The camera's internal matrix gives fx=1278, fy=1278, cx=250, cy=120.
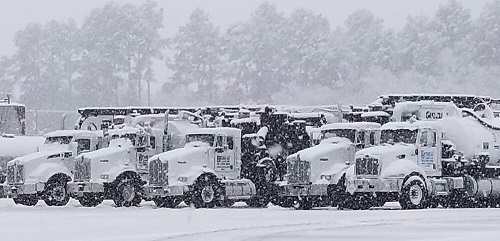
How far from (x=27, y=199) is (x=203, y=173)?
6.91 metres

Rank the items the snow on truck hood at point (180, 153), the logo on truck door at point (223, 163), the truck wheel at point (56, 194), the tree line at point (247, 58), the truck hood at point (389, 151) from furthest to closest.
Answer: the tree line at point (247, 58) → the truck wheel at point (56, 194) → the logo on truck door at point (223, 163) → the snow on truck hood at point (180, 153) → the truck hood at point (389, 151)

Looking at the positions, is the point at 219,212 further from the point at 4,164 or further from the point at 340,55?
the point at 340,55

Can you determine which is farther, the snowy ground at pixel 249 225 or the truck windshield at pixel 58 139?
the truck windshield at pixel 58 139

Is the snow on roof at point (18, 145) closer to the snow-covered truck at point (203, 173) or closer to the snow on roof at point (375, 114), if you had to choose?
the snow-covered truck at point (203, 173)

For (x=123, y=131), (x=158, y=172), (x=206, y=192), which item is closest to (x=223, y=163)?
(x=206, y=192)

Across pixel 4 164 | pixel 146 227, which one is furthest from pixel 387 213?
pixel 4 164

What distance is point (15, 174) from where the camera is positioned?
39.8 metres

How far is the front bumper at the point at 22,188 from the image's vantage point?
3925 cm

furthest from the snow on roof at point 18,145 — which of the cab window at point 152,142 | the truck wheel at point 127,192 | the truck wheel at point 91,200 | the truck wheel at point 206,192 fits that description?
the truck wheel at point 206,192

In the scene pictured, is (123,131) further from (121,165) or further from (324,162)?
(324,162)

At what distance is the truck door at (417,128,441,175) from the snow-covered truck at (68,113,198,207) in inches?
333

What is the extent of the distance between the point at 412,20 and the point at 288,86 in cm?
1470

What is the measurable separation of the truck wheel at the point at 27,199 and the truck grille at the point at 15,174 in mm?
581

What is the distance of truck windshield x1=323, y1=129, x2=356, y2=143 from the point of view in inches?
1432
